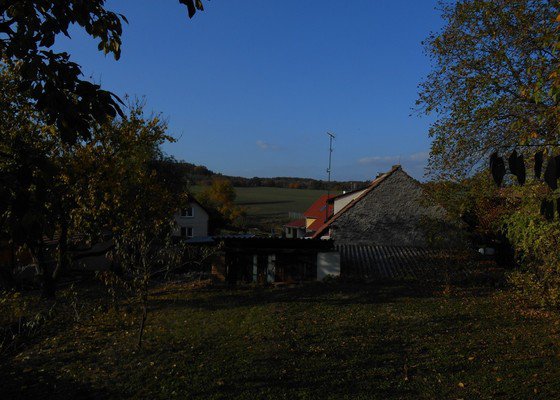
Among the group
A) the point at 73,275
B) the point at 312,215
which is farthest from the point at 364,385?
the point at 312,215

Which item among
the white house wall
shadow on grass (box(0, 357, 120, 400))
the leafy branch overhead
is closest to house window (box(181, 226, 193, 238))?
the white house wall

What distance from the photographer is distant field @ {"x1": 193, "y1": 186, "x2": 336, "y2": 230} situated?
237 ft

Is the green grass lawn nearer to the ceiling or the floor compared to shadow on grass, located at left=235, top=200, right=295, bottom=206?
nearer to the floor

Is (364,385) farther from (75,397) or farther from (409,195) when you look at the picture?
(409,195)

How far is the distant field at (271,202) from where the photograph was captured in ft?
237

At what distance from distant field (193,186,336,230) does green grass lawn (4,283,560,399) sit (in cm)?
5487

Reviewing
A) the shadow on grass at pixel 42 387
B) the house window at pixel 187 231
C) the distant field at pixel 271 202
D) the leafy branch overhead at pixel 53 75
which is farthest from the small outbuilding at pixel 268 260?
the distant field at pixel 271 202

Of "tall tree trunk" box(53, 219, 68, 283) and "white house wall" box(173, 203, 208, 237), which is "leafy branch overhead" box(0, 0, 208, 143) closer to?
"tall tree trunk" box(53, 219, 68, 283)

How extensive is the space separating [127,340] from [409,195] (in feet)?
61.0

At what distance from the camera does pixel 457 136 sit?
548 inches

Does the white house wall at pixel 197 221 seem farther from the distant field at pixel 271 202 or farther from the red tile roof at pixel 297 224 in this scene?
the distant field at pixel 271 202

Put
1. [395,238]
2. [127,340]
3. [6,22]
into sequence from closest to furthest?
[6,22], [127,340], [395,238]

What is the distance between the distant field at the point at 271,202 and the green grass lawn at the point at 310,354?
54871 millimetres

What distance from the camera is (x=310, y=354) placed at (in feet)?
30.2
